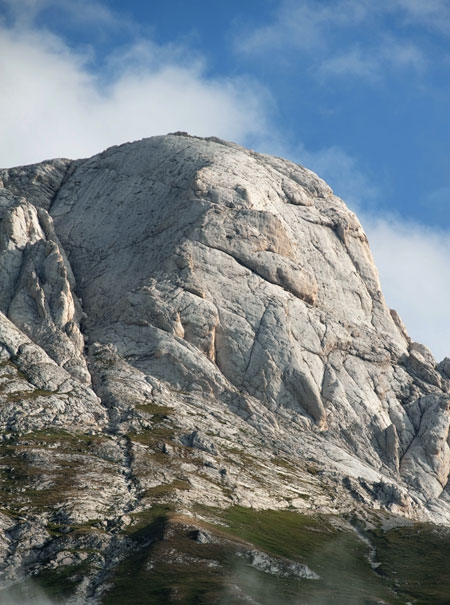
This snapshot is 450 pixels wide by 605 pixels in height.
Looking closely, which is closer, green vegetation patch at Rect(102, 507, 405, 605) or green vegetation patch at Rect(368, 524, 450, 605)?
green vegetation patch at Rect(102, 507, 405, 605)

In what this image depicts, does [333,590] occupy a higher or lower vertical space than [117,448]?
lower

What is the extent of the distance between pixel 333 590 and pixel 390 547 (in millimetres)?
32090

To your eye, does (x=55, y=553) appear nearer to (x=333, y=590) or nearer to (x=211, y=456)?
(x=333, y=590)

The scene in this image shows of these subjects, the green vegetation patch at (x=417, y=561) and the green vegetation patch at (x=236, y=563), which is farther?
the green vegetation patch at (x=417, y=561)

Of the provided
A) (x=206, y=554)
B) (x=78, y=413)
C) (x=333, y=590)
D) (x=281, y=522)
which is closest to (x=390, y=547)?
(x=281, y=522)

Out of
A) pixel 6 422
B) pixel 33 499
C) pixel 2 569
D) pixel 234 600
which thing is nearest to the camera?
pixel 234 600

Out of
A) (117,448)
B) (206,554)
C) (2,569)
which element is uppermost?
(117,448)

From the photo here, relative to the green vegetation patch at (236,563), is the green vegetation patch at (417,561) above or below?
above

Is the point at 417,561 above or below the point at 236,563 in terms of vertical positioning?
above

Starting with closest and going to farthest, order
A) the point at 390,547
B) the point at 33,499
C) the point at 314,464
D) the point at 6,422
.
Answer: the point at 33,499, the point at 390,547, the point at 6,422, the point at 314,464

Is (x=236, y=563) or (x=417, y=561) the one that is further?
(x=417, y=561)

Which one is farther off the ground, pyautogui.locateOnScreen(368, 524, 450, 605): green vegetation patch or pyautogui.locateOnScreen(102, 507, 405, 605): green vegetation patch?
pyautogui.locateOnScreen(368, 524, 450, 605): green vegetation patch

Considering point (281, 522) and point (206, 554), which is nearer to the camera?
point (206, 554)

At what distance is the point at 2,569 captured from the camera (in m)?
130
